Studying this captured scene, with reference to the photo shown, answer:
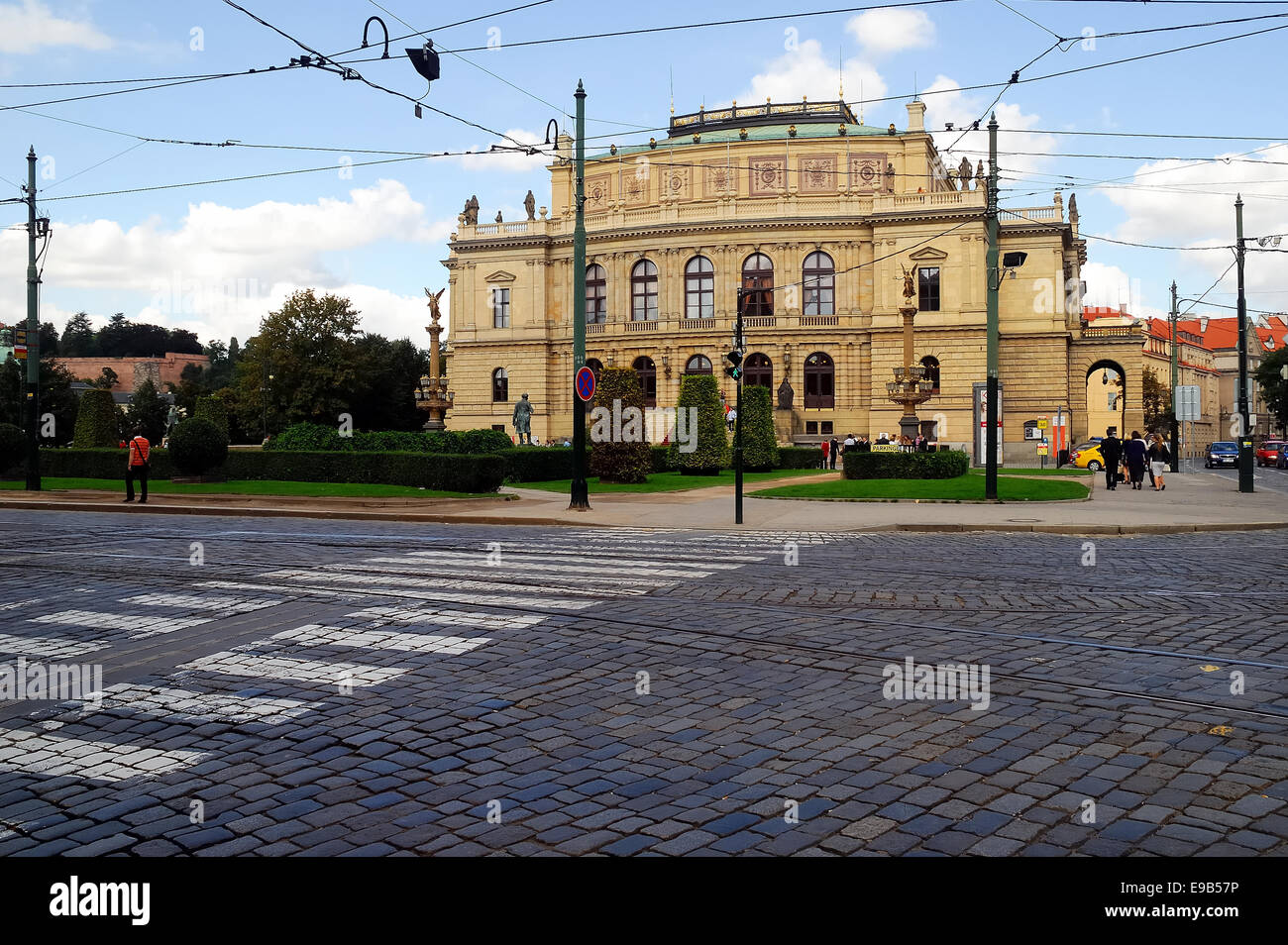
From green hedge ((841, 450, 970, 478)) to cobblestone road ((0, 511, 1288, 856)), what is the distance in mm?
19923

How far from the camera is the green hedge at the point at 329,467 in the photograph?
28078 mm

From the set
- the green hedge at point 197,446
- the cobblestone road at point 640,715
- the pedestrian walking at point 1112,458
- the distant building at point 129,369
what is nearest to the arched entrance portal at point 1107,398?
the pedestrian walking at point 1112,458

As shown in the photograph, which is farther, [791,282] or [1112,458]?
[791,282]

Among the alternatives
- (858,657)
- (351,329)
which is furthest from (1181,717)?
(351,329)

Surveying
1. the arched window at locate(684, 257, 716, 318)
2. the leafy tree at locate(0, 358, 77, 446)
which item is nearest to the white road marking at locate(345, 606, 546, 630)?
the leafy tree at locate(0, 358, 77, 446)

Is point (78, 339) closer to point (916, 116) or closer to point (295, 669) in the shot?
point (916, 116)

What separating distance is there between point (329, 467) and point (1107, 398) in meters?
72.8

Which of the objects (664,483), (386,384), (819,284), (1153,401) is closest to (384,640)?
(664,483)

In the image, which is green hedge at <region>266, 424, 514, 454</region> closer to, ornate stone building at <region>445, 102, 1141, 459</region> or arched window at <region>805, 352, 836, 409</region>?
ornate stone building at <region>445, 102, 1141, 459</region>

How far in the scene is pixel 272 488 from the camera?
2814 cm

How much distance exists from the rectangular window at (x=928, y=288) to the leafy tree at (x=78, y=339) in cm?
12826

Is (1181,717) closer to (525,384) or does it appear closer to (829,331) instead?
(829,331)
